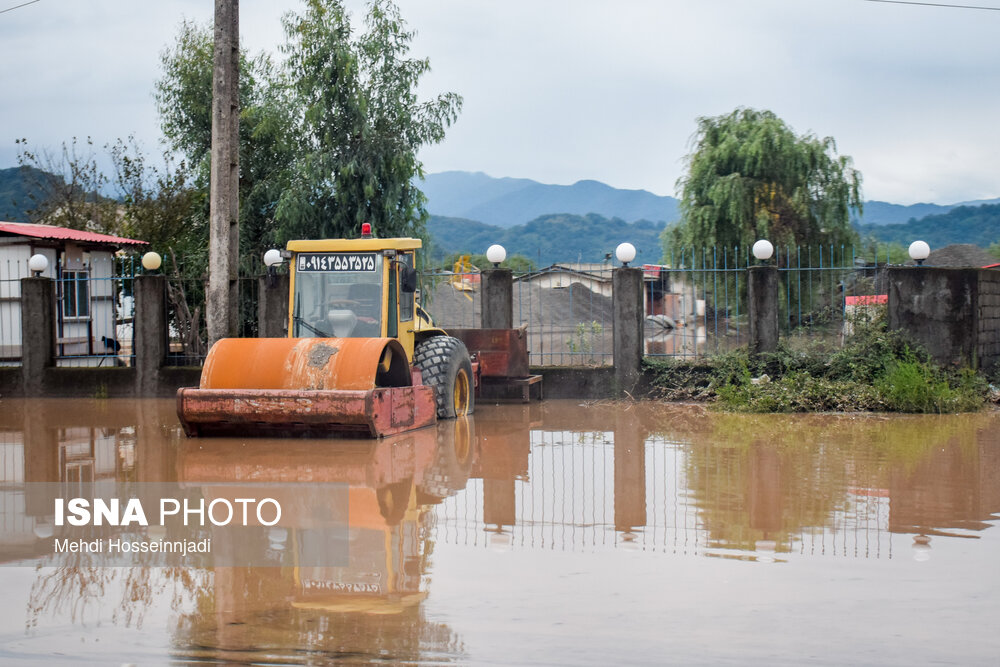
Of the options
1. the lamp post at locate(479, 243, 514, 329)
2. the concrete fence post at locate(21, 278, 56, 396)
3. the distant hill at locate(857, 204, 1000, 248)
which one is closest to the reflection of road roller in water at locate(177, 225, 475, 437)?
the lamp post at locate(479, 243, 514, 329)

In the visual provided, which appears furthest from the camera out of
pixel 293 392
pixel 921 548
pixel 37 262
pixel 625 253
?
pixel 37 262

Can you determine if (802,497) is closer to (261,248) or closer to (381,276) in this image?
(381,276)

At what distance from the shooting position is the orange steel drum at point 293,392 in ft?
33.3

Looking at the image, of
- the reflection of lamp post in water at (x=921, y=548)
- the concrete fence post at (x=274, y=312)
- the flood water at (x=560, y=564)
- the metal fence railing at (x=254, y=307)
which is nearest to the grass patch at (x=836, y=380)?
the metal fence railing at (x=254, y=307)

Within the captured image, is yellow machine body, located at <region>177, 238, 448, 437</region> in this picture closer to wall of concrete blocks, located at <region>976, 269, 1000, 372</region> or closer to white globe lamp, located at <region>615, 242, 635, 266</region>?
white globe lamp, located at <region>615, 242, 635, 266</region>

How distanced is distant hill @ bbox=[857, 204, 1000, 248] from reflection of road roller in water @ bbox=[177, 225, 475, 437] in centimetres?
9047

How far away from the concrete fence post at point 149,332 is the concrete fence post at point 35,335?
1697 mm

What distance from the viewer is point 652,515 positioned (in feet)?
23.1

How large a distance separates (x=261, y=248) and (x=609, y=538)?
18.3 meters

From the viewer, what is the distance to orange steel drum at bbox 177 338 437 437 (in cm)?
1016

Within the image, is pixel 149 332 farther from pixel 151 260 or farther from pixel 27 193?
pixel 27 193

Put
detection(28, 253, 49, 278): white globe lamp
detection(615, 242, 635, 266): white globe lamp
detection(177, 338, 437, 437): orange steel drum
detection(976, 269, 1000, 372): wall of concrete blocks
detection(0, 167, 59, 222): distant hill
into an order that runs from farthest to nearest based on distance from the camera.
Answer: detection(0, 167, 59, 222): distant hill < detection(28, 253, 49, 278): white globe lamp < detection(615, 242, 635, 266): white globe lamp < detection(976, 269, 1000, 372): wall of concrete blocks < detection(177, 338, 437, 437): orange steel drum

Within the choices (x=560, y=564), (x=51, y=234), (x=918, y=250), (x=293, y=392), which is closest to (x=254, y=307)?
(x=51, y=234)

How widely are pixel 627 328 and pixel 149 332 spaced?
8355 mm
